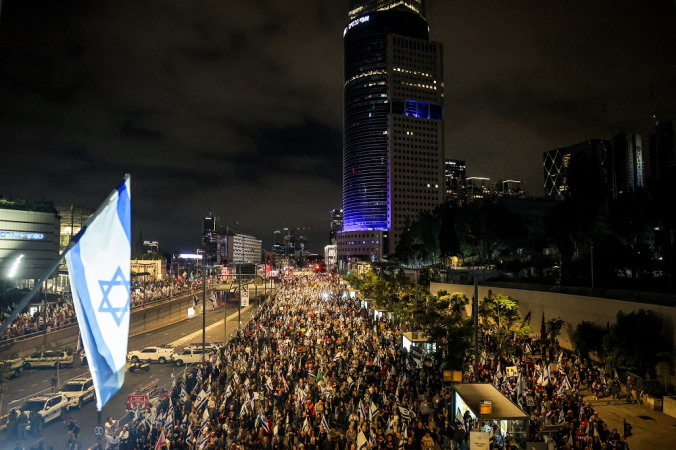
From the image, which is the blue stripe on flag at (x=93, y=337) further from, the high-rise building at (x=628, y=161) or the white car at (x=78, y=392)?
the high-rise building at (x=628, y=161)

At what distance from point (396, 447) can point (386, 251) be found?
15714cm

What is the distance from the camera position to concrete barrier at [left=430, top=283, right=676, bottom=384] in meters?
18.7

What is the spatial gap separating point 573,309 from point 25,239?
73225mm

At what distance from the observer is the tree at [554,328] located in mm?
25641

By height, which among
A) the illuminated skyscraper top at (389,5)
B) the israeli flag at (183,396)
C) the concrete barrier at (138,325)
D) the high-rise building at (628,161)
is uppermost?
the illuminated skyscraper top at (389,5)

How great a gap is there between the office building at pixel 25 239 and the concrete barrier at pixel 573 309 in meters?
→ 61.0

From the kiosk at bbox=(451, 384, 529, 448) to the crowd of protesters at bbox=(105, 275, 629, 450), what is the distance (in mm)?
80

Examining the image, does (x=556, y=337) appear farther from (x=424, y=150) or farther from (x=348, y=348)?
(x=424, y=150)

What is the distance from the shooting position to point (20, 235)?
66.1 metres

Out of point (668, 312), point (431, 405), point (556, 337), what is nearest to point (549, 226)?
point (556, 337)

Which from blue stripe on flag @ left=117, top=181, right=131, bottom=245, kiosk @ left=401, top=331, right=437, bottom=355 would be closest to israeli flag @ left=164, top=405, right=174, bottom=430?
blue stripe on flag @ left=117, top=181, right=131, bottom=245

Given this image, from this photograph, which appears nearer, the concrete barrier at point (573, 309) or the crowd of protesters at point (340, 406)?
the crowd of protesters at point (340, 406)

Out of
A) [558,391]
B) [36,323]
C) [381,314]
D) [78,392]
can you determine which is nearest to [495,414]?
[558,391]

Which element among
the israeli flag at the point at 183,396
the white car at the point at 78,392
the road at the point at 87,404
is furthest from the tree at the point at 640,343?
the white car at the point at 78,392
